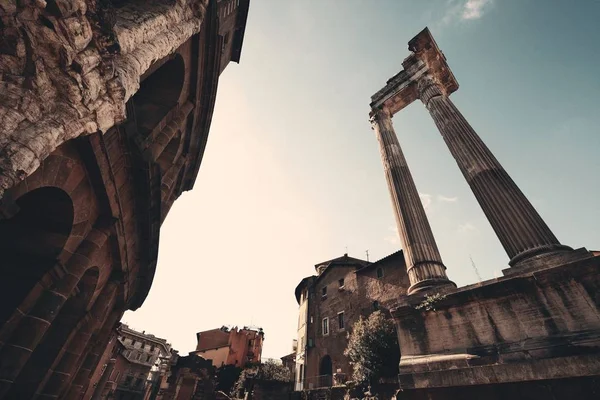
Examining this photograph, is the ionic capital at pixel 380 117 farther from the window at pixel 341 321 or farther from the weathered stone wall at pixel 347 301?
the window at pixel 341 321

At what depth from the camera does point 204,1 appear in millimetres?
8250

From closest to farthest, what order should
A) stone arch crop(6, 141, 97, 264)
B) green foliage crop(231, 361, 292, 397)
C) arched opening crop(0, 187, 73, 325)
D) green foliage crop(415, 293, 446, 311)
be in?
stone arch crop(6, 141, 97, 264) < arched opening crop(0, 187, 73, 325) < green foliage crop(415, 293, 446, 311) < green foliage crop(231, 361, 292, 397)

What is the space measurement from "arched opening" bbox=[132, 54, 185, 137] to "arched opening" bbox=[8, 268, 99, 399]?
15.6ft

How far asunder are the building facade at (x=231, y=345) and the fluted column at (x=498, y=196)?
1382 inches

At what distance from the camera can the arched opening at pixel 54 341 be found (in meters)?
5.48

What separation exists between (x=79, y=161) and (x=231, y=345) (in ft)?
119

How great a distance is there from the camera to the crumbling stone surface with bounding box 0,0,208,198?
2.74 m

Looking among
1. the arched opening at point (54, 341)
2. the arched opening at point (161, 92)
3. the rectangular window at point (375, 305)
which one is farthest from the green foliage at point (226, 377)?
the arched opening at point (161, 92)

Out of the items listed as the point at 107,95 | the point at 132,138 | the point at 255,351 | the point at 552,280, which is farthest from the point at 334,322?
the point at 107,95

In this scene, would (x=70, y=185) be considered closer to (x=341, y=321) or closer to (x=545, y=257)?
(x=545, y=257)

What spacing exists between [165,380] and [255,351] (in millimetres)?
→ 12346

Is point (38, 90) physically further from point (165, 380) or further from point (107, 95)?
point (165, 380)

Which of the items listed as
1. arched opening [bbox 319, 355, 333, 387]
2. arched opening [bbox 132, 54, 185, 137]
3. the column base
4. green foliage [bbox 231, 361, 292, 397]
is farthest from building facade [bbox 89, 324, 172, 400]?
the column base

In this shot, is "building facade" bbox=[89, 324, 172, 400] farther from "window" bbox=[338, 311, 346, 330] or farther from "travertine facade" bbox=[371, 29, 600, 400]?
"travertine facade" bbox=[371, 29, 600, 400]
